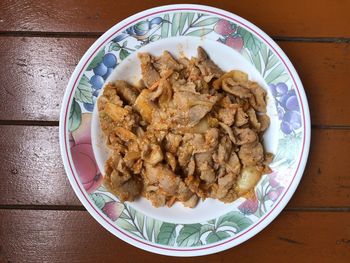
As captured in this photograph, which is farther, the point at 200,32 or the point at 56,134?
the point at 56,134

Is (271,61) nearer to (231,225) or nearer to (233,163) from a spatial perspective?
(233,163)

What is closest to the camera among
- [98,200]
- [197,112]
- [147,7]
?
[197,112]

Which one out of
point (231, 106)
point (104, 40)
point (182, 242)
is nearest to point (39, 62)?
point (104, 40)

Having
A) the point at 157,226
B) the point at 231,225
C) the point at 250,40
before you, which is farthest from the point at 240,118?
the point at 157,226

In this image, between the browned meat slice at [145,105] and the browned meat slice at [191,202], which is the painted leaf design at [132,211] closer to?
the browned meat slice at [191,202]

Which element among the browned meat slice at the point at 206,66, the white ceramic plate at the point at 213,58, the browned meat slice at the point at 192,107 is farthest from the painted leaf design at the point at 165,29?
the browned meat slice at the point at 192,107

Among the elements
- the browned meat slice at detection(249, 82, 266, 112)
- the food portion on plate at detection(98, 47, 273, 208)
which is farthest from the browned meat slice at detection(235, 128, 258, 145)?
the browned meat slice at detection(249, 82, 266, 112)

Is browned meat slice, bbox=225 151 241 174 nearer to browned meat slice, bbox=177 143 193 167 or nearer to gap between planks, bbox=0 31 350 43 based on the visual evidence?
browned meat slice, bbox=177 143 193 167

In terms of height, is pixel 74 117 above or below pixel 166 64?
below
